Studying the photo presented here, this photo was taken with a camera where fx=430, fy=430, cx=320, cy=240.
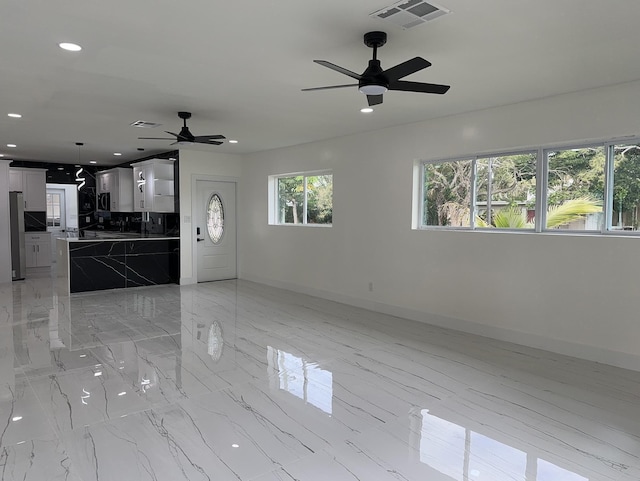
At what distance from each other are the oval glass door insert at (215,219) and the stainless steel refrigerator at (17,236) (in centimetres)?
372

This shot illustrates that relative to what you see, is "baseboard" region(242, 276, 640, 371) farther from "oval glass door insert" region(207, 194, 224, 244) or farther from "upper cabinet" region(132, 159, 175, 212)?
"upper cabinet" region(132, 159, 175, 212)

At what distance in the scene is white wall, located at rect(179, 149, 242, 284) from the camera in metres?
7.96

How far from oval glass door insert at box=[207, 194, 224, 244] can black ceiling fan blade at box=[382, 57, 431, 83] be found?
6.17 metres

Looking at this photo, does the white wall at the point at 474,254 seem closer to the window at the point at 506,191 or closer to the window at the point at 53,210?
the window at the point at 506,191

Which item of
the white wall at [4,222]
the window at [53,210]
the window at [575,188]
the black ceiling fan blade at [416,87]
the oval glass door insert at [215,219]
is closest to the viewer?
the black ceiling fan blade at [416,87]

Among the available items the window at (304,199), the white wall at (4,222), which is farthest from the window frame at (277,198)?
the white wall at (4,222)

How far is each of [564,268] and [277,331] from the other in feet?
10.1

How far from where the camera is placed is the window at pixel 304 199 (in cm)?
704

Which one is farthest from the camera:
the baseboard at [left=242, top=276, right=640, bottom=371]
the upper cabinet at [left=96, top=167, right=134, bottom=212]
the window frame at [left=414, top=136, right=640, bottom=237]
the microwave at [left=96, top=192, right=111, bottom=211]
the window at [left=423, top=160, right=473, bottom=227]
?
the microwave at [left=96, top=192, right=111, bottom=211]

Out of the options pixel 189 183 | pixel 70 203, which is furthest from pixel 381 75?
pixel 70 203

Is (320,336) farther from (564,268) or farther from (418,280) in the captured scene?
(564,268)

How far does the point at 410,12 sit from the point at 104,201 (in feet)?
32.6

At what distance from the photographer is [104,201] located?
10.6 meters

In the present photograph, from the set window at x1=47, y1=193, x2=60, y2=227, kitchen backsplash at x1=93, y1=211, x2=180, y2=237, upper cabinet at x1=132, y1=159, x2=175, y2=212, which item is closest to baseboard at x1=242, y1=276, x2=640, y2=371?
kitchen backsplash at x1=93, y1=211, x2=180, y2=237
